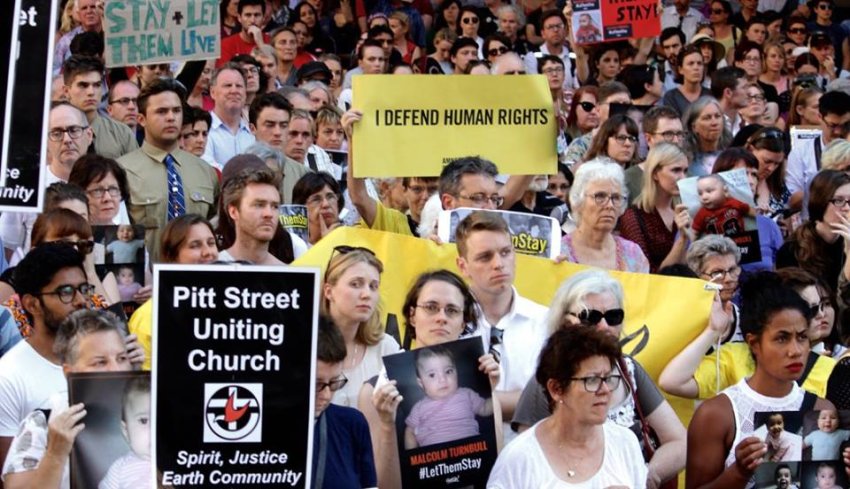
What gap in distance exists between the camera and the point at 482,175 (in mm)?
8773

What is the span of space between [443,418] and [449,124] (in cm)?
327

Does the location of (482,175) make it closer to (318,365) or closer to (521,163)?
(521,163)

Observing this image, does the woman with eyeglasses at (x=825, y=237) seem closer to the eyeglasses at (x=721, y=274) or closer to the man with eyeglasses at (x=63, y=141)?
the eyeglasses at (x=721, y=274)

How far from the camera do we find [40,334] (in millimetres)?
6570

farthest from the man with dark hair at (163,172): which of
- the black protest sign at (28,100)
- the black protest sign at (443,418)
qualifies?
the black protest sign at (28,100)

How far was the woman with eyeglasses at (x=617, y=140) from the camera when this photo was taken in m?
11.1

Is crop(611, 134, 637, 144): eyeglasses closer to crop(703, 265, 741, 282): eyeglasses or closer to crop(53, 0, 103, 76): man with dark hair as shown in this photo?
crop(703, 265, 741, 282): eyeglasses

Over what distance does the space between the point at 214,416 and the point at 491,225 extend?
2390mm

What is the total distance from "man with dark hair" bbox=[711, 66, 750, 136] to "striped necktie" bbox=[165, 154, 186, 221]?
5106 millimetres

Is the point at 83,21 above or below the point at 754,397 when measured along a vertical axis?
above

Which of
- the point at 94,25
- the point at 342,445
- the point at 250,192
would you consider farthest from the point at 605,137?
the point at 342,445

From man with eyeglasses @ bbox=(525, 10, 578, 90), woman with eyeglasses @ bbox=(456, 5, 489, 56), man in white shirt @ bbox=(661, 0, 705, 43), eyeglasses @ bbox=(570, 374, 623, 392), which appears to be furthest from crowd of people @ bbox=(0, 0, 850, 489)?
man in white shirt @ bbox=(661, 0, 705, 43)

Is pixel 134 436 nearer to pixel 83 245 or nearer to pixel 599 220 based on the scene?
pixel 83 245

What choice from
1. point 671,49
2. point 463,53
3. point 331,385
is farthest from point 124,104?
point 671,49
